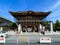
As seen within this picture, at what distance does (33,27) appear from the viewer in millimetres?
48156

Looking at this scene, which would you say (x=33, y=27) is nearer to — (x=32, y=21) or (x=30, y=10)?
(x=32, y=21)

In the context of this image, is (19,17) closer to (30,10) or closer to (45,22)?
(30,10)

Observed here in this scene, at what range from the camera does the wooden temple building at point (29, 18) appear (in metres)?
42.3

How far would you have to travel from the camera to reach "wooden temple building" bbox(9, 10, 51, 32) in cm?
4228

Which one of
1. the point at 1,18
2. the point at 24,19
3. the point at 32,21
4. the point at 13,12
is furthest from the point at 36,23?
the point at 1,18

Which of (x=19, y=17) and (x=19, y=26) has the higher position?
(x=19, y=17)

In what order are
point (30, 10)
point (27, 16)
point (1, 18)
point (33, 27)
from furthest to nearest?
point (1, 18), point (33, 27), point (27, 16), point (30, 10)

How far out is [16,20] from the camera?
46.1 meters

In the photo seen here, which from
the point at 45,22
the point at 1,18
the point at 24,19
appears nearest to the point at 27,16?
the point at 24,19

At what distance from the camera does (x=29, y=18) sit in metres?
44.9

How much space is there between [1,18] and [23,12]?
24.3 meters

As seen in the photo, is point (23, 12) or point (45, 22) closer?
point (23, 12)

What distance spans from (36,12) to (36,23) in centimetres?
478

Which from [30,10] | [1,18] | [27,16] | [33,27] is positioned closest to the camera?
[30,10]
